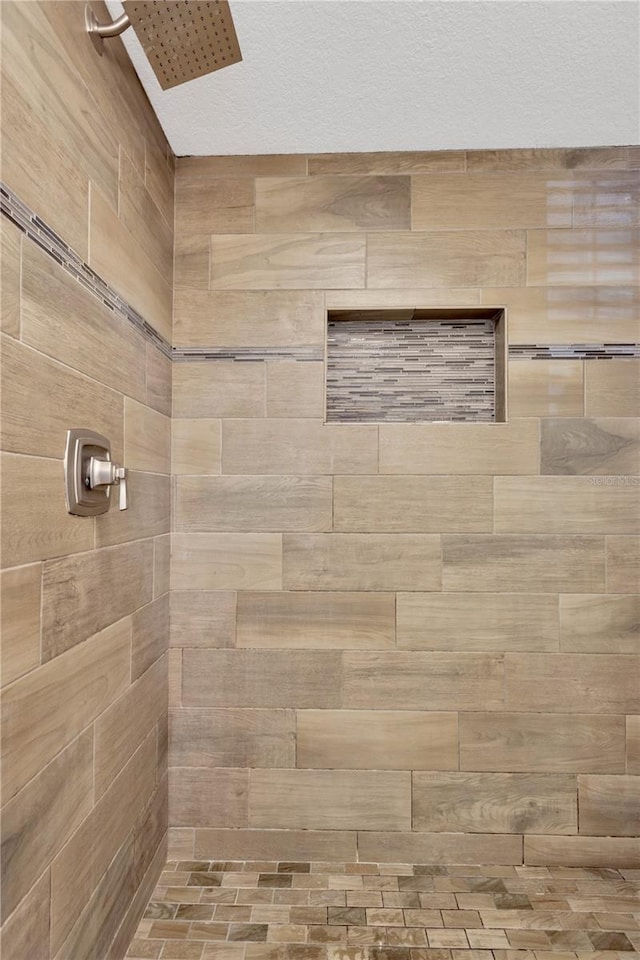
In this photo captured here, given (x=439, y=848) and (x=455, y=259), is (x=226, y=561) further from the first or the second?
(x=455, y=259)

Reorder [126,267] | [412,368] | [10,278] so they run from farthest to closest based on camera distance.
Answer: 1. [412,368]
2. [126,267]
3. [10,278]

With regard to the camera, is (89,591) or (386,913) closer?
(89,591)

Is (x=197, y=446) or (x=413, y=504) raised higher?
(x=197, y=446)

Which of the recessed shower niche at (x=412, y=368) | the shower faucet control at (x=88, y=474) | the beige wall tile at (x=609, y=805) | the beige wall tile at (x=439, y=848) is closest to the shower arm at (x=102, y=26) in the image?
the shower faucet control at (x=88, y=474)

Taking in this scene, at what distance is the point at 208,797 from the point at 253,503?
1008 millimetres

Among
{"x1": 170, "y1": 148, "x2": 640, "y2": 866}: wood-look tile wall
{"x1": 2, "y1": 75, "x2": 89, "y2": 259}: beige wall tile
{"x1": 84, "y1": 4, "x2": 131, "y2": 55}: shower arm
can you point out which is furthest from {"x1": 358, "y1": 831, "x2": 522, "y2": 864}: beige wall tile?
{"x1": 84, "y1": 4, "x2": 131, "y2": 55}: shower arm

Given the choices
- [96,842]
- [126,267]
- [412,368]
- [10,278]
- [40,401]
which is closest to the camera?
[10,278]

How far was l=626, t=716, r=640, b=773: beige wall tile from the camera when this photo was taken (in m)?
2.00

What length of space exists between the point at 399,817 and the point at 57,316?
72.5 inches

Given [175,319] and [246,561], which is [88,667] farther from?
[175,319]

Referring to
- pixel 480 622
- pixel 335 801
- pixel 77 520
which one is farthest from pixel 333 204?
pixel 335 801

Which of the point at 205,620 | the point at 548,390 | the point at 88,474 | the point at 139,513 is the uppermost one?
the point at 548,390

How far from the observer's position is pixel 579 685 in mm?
2014

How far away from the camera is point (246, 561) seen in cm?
206
